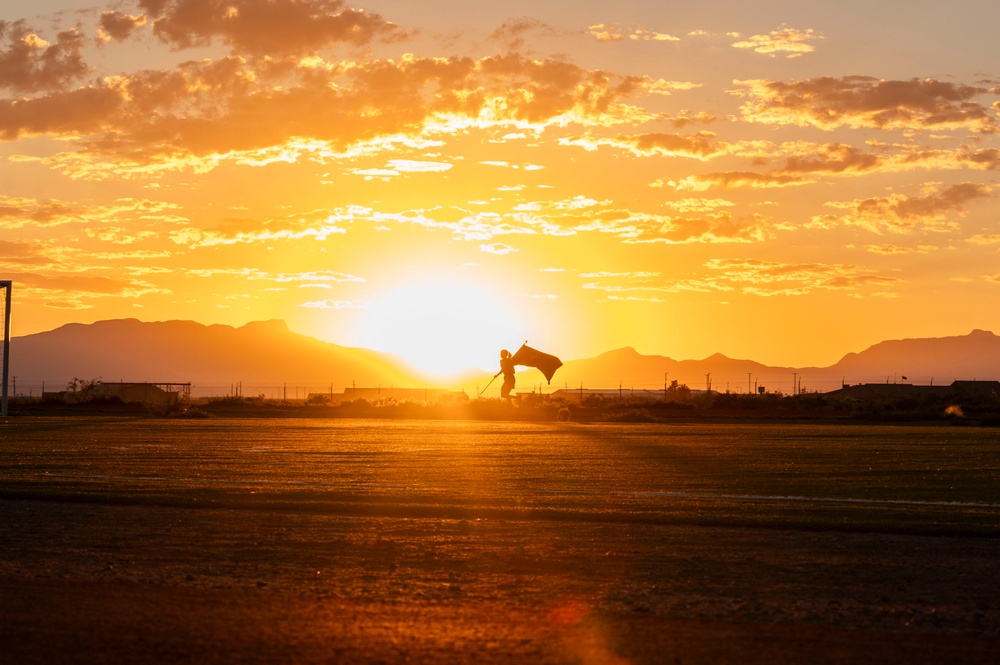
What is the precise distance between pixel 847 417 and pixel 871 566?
177 ft

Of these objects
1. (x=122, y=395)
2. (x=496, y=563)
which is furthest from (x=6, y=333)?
(x=496, y=563)

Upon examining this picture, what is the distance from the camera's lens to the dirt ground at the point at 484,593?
8.66 meters

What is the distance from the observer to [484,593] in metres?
10.8

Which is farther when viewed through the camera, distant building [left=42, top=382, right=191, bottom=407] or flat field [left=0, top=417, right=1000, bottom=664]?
distant building [left=42, top=382, right=191, bottom=407]

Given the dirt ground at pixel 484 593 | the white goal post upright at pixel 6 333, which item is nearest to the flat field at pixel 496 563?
the dirt ground at pixel 484 593

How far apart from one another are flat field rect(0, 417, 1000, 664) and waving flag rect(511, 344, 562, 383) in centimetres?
3545

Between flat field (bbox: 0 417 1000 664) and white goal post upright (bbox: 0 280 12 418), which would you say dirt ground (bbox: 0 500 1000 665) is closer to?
flat field (bbox: 0 417 1000 664)

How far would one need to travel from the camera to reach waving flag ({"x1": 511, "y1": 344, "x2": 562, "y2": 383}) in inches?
2404

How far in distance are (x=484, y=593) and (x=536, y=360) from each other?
51.6 m

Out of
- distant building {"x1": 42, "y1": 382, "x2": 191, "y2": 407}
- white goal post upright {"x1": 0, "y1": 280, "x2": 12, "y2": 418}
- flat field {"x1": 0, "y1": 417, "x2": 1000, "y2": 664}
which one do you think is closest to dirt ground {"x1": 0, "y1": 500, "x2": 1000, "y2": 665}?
flat field {"x1": 0, "y1": 417, "x2": 1000, "y2": 664}

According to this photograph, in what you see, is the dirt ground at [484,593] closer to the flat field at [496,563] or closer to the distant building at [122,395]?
the flat field at [496,563]

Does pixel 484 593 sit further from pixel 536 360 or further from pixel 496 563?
pixel 536 360

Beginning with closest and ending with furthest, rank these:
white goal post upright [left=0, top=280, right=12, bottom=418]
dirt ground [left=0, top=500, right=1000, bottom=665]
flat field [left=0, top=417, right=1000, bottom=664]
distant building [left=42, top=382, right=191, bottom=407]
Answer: dirt ground [left=0, top=500, right=1000, bottom=665], flat field [left=0, top=417, right=1000, bottom=664], white goal post upright [left=0, top=280, right=12, bottom=418], distant building [left=42, top=382, right=191, bottom=407]

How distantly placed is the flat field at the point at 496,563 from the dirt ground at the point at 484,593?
34 mm
